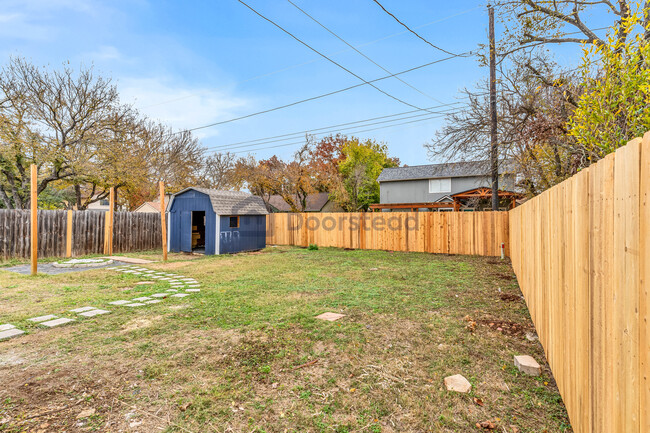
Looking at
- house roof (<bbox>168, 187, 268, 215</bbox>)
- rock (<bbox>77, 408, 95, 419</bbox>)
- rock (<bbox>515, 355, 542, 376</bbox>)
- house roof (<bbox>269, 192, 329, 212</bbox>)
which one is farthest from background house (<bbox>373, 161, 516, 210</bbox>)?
rock (<bbox>77, 408, 95, 419</bbox>)

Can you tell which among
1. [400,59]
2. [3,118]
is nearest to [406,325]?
[400,59]

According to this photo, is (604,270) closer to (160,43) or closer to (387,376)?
(387,376)

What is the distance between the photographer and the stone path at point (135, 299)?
3715mm

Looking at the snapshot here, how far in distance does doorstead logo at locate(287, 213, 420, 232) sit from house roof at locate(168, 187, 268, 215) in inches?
82.1

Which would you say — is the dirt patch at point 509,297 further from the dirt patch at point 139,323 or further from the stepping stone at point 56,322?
the stepping stone at point 56,322

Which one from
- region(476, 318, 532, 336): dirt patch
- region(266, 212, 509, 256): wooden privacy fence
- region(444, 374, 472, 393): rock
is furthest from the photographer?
region(266, 212, 509, 256): wooden privacy fence

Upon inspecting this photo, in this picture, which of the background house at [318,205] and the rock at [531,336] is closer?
the rock at [531,336]

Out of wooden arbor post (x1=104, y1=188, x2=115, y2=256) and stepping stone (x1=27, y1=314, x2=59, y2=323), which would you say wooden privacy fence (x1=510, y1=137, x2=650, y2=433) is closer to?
stepping stone (x1=27, y1=314, x2=59, y2=323)

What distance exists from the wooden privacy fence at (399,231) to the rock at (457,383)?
9.32m

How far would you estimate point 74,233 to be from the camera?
10305 millimetres

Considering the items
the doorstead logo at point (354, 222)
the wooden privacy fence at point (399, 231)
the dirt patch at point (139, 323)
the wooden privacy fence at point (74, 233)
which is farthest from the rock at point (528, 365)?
the wooden privacy fence at point (74, 233)

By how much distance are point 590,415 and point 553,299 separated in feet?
3.70

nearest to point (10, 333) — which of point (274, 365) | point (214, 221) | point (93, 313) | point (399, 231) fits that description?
point (93, 313)

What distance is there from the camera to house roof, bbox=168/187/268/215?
37.9ft
